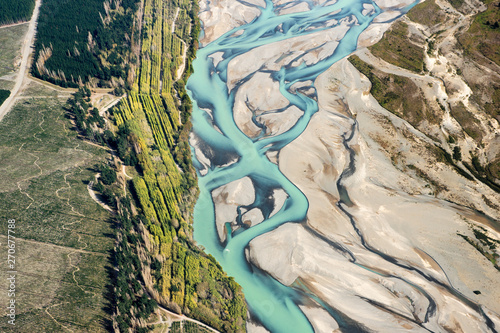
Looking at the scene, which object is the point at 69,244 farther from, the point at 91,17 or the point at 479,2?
the point at 479,2

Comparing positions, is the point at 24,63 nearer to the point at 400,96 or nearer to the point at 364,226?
the point at 364,226

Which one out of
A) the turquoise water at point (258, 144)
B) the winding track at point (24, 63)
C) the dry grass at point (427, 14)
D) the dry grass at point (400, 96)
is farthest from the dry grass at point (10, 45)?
the dry grass at point (427, 14)

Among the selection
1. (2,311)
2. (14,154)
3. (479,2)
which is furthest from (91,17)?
(479,2)

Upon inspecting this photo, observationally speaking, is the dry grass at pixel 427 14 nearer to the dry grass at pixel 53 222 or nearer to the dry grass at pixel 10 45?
the dry grass at pixel 53 222

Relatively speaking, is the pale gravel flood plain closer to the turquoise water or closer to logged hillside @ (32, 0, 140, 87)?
the turquoise water

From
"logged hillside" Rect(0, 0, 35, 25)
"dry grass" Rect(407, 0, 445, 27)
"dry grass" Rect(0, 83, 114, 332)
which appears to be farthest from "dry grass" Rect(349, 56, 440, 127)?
"logged hillside" Rect(0, 0, 35, 25)

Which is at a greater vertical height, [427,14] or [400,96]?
[427,14]

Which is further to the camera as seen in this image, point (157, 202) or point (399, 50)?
point (399, 50)

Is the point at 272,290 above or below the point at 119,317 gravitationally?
below

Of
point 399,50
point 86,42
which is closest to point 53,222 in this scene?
point 86,42
